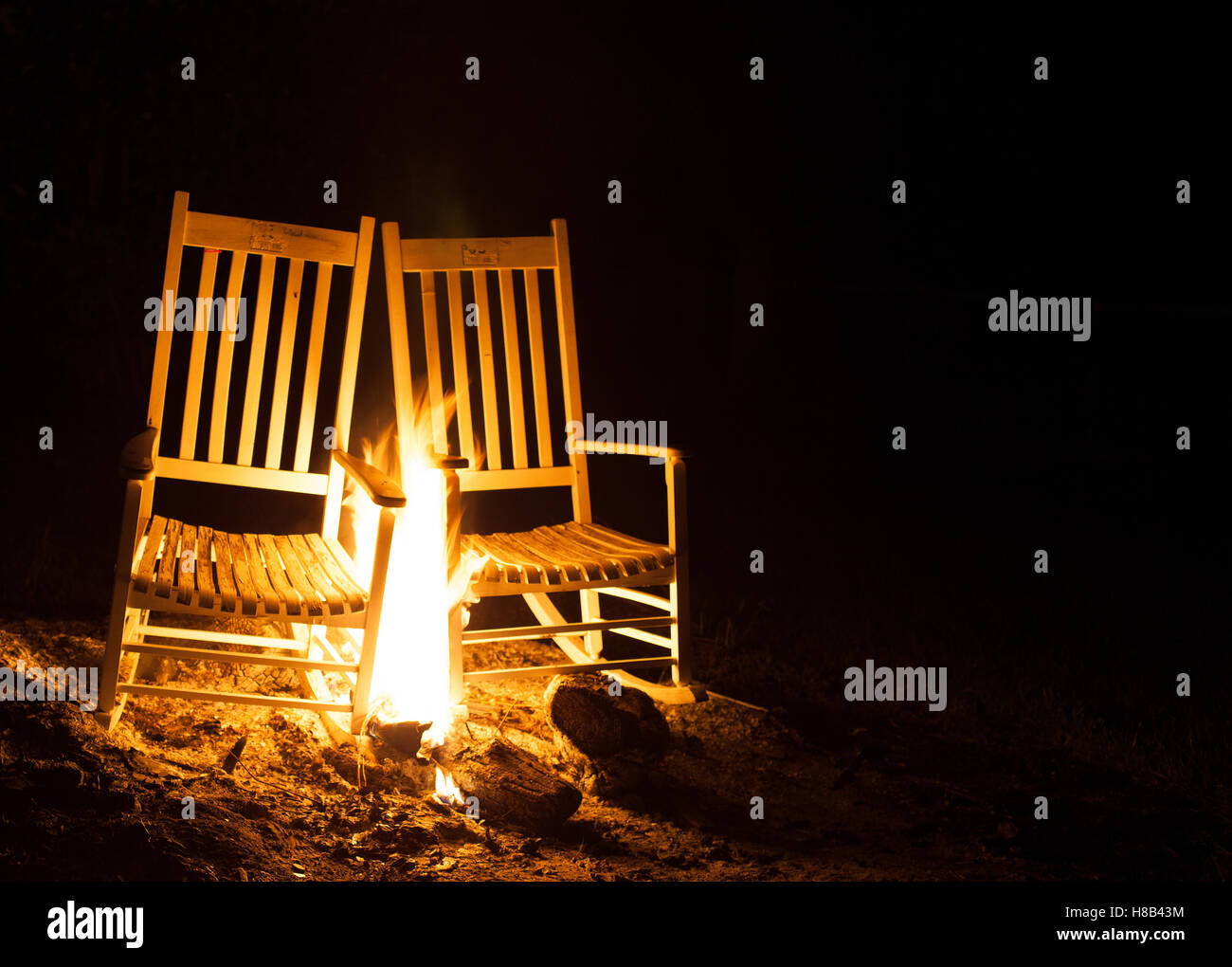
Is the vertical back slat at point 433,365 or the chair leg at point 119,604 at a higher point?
the vertical back slat at point 433,365

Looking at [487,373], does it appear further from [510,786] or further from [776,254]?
[776,254]

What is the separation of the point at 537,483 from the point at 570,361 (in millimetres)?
371

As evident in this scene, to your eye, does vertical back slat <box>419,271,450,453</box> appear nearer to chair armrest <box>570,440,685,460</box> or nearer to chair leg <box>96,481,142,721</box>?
chair armrest <box>570,440,685,460</box>

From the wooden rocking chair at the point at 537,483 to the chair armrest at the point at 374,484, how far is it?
0.17m

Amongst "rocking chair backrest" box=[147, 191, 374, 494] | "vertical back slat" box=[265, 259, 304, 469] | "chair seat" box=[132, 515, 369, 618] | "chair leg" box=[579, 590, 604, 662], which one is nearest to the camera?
"chair seat" box=[132, 515, 369, 618]

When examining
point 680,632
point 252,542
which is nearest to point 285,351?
point 252,542

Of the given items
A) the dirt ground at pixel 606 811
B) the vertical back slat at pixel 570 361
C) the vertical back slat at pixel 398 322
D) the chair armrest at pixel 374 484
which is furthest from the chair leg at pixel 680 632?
the vertical back slat at pixel 398 322

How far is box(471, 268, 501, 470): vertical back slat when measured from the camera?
3.39 m

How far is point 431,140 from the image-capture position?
4.84m

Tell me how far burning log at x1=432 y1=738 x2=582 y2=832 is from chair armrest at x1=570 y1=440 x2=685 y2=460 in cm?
92

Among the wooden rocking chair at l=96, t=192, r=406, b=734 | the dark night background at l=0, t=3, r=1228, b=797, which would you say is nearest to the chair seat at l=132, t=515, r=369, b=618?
the wooden rocking chair at l=96, t=192, r=406, b=734

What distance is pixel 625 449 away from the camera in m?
3.22

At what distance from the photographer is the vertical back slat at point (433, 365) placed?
3.25 m

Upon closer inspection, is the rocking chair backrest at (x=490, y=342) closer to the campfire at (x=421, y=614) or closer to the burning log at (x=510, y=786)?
the campfire at (x=421, y=614)
